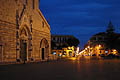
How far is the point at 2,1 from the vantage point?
2780 cm

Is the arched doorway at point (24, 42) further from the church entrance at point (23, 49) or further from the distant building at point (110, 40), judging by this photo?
the distant building at point (110, 40)

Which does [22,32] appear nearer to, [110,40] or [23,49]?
[23,49]

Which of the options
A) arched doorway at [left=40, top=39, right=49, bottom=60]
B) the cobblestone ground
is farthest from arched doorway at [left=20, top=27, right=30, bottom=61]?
the cobblestone ground

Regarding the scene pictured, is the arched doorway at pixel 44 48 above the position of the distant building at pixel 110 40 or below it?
below

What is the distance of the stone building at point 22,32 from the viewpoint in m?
28.1

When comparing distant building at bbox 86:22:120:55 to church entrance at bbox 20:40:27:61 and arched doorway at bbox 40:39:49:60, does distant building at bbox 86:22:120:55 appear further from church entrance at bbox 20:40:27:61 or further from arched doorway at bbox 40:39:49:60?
church entrance at bbox 20:40:27:61

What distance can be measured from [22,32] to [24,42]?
1973mm

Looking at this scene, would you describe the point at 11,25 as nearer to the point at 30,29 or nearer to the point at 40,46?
the point at 30,29

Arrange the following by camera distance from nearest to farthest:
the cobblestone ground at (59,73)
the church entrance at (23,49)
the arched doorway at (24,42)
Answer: the cobblestone ground at (59,73) → the arched doorway at (24,42) → the church entrance at (23,49)

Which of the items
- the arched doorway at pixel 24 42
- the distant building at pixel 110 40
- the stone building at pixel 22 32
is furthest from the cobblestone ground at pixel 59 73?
the distant building at pixel 110 40

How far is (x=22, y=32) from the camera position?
3447 cm

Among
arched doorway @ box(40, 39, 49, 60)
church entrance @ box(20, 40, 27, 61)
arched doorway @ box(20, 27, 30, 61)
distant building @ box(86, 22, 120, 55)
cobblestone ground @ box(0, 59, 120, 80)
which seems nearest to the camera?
cobblestone ground @ box(0, 59, 120, 80)

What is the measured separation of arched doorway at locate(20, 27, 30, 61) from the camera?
34375 millimetres

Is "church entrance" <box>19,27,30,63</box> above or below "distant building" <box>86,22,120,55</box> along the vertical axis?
below
